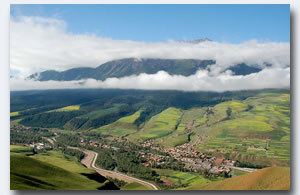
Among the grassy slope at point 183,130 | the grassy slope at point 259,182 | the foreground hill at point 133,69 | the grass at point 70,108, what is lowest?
the grassy slope at point 259,182

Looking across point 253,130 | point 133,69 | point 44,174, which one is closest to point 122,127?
point 133,69

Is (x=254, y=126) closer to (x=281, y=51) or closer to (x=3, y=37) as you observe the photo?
(x=281, y=51)

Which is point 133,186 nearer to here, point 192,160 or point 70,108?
point 192,160

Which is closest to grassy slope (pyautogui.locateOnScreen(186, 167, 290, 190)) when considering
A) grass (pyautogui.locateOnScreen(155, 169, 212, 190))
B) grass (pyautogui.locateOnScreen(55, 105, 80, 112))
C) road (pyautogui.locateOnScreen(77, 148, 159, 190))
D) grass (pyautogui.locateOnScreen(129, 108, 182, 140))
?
grass (pyautogui.locateOnScreen(155, 169, 212, 190))

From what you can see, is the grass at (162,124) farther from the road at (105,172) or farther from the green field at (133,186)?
the green field at (133,186)

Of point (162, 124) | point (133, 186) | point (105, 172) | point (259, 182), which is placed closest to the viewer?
point (259, 182)

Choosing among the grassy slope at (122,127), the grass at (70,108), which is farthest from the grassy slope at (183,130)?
the grass at (70,108)
